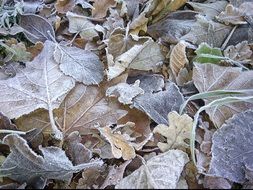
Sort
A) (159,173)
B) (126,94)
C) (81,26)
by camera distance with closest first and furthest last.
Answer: (159,173)
(126,94)
(81,26)

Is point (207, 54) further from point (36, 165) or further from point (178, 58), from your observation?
point (36, 165)

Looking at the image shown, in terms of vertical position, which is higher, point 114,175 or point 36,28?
point 36,28

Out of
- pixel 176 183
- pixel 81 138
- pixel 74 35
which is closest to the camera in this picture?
pixel 176 183

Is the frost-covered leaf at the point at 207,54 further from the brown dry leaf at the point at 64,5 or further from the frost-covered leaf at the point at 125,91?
the brown dry leaf at the point at 64,5

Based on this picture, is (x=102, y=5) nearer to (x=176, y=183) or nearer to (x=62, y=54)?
(x=62, y=54)

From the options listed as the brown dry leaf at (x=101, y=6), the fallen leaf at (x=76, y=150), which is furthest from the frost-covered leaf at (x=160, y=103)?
the brown dry leaf at (x=101, y=6)

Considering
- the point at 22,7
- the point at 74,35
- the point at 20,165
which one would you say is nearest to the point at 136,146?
the point at 20,165

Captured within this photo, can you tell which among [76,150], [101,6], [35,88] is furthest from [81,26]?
[76,150]
